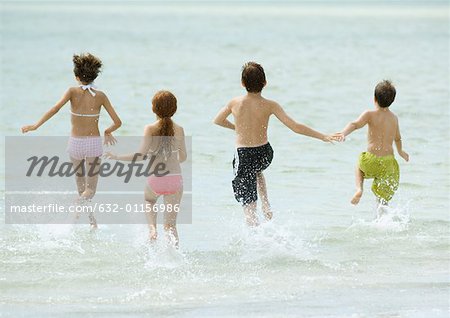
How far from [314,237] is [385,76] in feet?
56.1

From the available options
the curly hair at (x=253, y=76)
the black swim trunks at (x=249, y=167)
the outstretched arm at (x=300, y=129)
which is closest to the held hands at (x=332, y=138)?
the outstretched arm at (x=300, y=129)

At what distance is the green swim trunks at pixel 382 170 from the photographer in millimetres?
8477

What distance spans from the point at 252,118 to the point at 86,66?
4.58ft

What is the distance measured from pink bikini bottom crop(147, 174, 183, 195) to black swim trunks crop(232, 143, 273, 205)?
0.64 metres

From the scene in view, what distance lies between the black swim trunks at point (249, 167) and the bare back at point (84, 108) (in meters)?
1.19

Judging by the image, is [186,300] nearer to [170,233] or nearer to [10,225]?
[170,233]

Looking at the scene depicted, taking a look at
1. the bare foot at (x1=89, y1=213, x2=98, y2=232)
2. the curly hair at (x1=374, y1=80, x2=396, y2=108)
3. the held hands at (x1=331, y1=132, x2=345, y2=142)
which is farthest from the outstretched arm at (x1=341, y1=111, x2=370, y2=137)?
the bare foot at (x1=89, y1=213, x2=98, y2=232)

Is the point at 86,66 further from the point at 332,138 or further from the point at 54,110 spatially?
the point at 332,138

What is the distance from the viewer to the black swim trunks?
7965 millimetres

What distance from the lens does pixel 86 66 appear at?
8.17 m

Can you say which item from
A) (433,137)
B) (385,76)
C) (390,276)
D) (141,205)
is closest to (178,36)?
(385,76)

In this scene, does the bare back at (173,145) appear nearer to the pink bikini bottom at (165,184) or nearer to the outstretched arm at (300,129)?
the pink bikini bottom at (165,184)

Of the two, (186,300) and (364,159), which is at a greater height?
(364,159)

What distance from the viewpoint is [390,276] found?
725 cm
